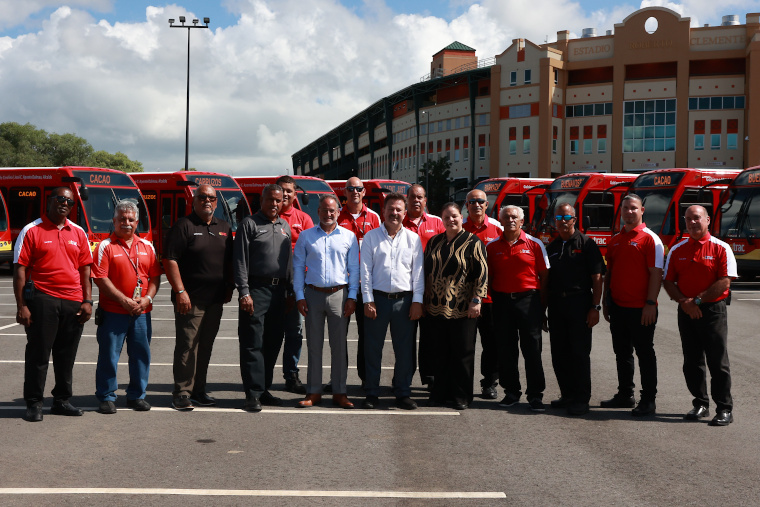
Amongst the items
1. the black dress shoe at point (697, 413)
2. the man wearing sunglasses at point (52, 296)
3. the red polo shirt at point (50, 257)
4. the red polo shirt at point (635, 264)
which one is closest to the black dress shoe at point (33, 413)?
the man wearing sunglasses at point (52, 296)

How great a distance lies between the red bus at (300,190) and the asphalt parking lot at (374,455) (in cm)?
2041

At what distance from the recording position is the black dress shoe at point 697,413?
22.6 feet

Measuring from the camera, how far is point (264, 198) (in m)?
7.59

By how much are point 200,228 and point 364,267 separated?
1497 mm

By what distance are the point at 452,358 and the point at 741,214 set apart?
17.4 metres

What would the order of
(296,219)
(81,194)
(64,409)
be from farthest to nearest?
(81,194), (296,219), (64,409)

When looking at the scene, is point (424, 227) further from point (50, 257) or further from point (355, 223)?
point (50, 257)

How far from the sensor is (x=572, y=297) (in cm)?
741

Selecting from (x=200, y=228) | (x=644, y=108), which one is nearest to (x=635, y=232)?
(x=200, y=228)

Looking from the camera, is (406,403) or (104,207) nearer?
(406,403)

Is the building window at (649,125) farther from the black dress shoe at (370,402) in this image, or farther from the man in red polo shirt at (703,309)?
the black dress shoe at (370,402)

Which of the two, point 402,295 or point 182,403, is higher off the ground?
point 402,295

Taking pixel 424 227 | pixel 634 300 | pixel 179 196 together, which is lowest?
pixel 634 300

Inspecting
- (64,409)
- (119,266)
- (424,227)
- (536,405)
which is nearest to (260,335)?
(119,266)
